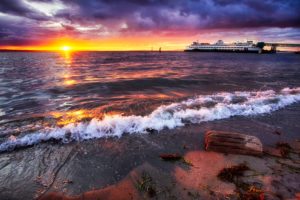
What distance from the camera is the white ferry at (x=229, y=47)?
119m

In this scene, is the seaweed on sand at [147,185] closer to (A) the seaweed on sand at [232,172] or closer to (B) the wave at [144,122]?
(A) the seaweed on sand at [232,172]

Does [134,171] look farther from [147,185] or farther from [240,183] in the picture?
[240,183]

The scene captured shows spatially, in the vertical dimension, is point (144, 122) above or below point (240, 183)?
above

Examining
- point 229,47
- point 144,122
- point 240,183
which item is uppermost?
point 229,47

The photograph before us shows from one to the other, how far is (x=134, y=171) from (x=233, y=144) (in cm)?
289

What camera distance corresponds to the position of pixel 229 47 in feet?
409

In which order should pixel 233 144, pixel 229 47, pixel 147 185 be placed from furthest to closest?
pixel 229 47, pixel 233 144, pixel 147 185

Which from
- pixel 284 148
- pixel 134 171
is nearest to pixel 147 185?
pixel 134 171

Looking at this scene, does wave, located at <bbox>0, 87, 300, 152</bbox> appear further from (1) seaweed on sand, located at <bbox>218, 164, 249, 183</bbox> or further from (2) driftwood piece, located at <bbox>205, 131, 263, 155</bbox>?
(1) seaweed on sand, located at <bbox>218, 164, 249, 183</bbox>

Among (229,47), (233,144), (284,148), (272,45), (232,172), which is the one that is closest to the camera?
(232,172)

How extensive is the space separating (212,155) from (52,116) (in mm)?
6867

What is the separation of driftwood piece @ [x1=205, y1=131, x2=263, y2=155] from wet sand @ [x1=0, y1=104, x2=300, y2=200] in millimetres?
177

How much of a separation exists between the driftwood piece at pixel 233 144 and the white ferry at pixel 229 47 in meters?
131

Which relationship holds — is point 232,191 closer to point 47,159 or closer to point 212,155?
point 212,155
